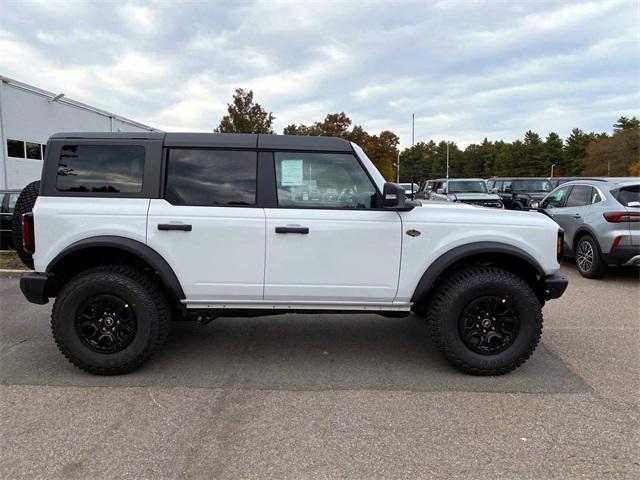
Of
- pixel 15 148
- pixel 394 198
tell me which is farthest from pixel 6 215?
pixel 15 148

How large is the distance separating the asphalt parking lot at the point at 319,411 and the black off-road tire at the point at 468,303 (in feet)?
0.43

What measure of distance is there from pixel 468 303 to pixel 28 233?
11.8 feet

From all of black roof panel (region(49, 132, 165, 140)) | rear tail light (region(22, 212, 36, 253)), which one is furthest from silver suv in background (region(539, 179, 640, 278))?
rear tail light (region(22, 212, 36, 253))

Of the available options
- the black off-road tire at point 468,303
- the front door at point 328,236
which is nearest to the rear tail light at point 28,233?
the front door at point 328,236

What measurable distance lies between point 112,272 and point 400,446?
257cm

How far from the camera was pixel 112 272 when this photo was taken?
3.77 m

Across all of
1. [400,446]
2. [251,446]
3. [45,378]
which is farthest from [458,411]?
[45,378]

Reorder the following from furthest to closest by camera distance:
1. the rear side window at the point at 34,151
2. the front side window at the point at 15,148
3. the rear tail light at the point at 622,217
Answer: the rear side window at the point at 34,151
the front side window at the point at 15,148
the rear tail light at the point at 622,217

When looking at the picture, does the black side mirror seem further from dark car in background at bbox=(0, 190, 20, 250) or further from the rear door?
dark car in background at bbox=(0, 190, 20, 250)

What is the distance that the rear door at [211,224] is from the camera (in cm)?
370

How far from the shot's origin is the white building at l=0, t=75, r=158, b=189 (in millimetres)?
18672

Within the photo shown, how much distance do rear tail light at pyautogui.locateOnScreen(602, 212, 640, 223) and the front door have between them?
5123mm

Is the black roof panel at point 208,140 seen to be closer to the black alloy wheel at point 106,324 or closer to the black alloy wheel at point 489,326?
the black alloy wheel at point 106,324

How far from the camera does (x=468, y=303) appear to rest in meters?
3.74
